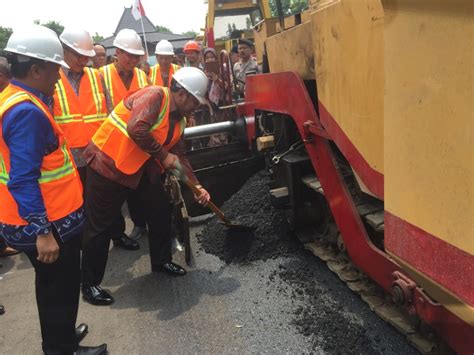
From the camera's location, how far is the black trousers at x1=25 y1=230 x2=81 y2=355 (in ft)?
6.44

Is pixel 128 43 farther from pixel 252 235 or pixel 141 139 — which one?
pixel 252 235

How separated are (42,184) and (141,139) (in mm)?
791

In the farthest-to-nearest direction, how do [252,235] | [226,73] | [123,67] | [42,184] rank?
[226,73], [123,67], [252,235], [42,184]

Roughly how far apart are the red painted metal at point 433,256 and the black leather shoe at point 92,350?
1.75 metres

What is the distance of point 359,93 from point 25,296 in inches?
113

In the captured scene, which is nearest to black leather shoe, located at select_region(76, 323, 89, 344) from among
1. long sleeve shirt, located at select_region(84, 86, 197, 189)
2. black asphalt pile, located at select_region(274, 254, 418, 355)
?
long sleeve shirt, located at select_region(84, 86, 197, 189)

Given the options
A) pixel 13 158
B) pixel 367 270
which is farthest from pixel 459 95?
pixel 13 158

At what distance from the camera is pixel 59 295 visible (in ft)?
6.61

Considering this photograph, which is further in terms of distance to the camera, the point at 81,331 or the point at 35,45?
the point at 81,331

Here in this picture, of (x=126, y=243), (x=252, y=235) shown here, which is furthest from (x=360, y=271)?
(x=126, y=243)

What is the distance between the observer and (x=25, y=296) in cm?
305

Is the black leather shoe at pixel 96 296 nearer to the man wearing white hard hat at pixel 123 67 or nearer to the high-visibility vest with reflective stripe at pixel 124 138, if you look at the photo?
the high-visibility vest with reflective stripe at pixel 124 138

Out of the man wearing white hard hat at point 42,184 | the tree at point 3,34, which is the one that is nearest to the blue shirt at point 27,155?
the man wearing white hard hat at point 42,184

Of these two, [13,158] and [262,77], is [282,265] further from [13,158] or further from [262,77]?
[13,158]
